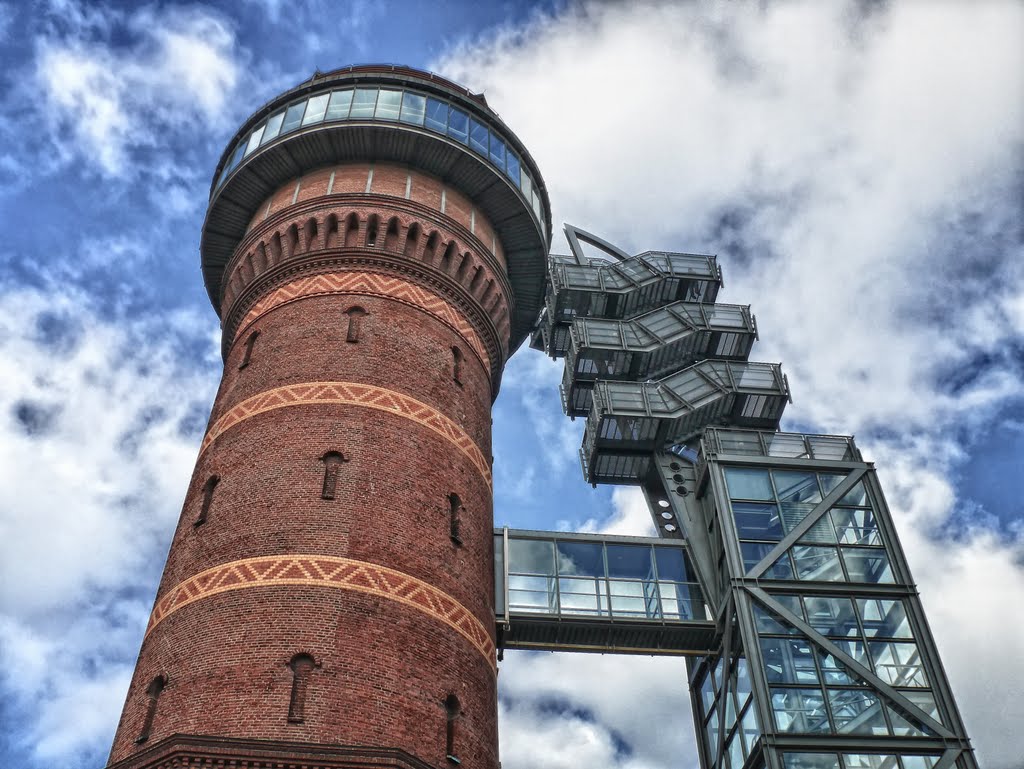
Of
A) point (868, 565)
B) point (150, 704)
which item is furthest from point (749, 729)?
point (150, 704)

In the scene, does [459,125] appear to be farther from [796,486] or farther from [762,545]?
[762,545]

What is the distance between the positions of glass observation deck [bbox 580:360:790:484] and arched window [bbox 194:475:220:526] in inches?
481

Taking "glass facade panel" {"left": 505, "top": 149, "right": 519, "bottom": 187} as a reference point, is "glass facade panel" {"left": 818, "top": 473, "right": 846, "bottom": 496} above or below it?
below

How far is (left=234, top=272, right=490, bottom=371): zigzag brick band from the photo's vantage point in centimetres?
2508

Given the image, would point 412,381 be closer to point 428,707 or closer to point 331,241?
point 331,241

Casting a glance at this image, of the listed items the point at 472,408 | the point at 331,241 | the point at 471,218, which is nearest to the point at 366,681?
the point at 472,408

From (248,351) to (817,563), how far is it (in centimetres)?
1469

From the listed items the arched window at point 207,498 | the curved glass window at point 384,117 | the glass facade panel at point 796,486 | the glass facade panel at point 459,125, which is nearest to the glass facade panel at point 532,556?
the glass facade panel at point 796,486

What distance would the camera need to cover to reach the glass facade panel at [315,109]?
1109 inches

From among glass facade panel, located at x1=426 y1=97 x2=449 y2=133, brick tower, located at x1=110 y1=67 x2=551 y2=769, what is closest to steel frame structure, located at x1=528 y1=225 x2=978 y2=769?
brick tower, located at x1=110 y1=67 x2=551 y2=769

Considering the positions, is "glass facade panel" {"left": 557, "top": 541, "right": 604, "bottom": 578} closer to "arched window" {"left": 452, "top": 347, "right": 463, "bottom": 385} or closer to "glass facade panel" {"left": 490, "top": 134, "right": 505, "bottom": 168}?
"arched window" {"left": 452, "top": 347, "right": 463, "bottom": 385}

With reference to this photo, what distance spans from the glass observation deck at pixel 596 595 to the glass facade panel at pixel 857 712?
3.94 meters

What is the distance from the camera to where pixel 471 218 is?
28531mm

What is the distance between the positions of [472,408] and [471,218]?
253 inches
